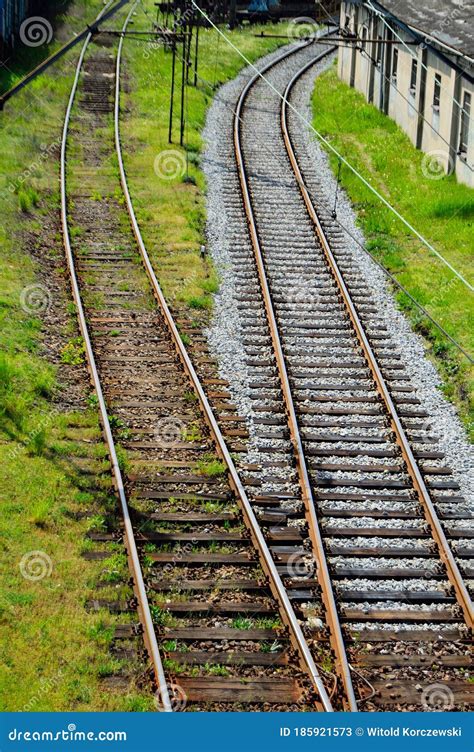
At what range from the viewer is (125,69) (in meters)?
35.1

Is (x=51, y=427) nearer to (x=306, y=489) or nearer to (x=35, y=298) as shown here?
(x=306, y=489)

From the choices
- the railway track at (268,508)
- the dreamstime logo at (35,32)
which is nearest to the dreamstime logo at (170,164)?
the railway track at (268,508)

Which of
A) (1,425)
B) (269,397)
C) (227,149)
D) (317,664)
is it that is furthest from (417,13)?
(317,664)

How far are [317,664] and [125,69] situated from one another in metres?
29.2

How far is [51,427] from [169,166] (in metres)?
13.1

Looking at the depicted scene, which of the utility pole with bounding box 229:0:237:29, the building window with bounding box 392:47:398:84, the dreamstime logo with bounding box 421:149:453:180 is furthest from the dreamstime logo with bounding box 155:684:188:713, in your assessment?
the utility pole with bounding box 229:0:237:29

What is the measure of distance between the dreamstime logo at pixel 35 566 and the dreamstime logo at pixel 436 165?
16859 millimetres

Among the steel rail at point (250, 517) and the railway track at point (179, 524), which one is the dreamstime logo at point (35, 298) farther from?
the steel rail at point (250, 517)

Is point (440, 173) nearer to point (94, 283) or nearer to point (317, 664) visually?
point (94, 283)

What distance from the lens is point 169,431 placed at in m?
13.8

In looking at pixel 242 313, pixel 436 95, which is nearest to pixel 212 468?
pixel 242 313

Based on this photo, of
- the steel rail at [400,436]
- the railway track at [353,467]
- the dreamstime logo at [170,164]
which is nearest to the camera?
the railway track at [353,467]

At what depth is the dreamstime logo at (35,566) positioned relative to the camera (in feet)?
34.9
